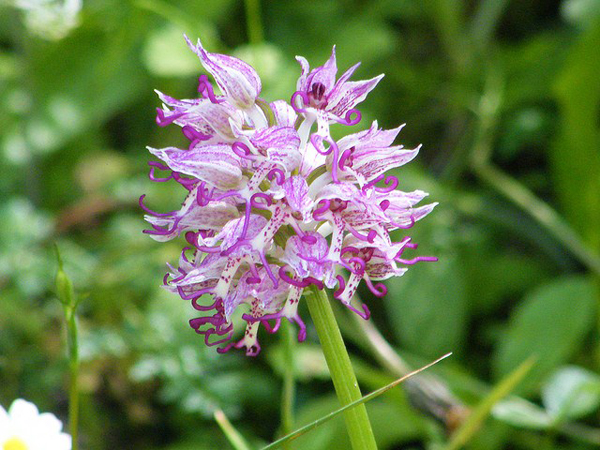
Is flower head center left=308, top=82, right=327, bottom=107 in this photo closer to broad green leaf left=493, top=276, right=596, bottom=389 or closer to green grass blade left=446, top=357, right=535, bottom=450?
green grass blade left=446, top=357, right=535, bottom=450

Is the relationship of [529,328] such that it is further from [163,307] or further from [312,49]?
[312,49]

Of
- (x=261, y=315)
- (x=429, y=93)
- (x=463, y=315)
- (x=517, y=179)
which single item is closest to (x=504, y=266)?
(x=463, y=315)

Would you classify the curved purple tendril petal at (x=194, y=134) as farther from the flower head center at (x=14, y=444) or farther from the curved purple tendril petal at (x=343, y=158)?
the flower head center at (x=14, y=444)

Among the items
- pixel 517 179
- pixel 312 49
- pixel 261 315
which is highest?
pixel 312 49

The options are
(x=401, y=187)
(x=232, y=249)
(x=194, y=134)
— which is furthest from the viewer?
(x=401, y=187)

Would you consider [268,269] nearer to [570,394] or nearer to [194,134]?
[194,134]

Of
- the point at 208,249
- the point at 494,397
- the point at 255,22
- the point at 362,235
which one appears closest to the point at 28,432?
the point at 208,249

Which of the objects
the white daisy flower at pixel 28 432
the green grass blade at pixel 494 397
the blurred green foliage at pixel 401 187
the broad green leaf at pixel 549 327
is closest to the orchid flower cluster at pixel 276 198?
the white daisy flower at pixel 28 432
